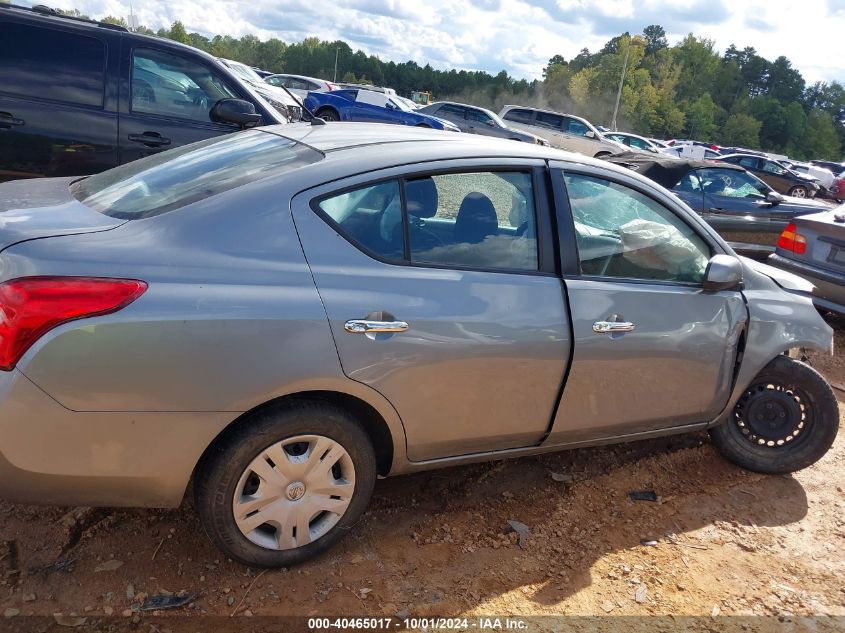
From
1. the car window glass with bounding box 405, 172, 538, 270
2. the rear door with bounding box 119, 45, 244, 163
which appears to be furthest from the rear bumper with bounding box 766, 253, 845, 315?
the rear door with bounding box 119, 45, 244, 163

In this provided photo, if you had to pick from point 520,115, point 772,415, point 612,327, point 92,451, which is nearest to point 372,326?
point 92,451

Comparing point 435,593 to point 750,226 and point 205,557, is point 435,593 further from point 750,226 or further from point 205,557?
point 750,226

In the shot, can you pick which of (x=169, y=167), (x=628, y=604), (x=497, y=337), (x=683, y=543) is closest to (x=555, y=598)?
(x=628, y=604)

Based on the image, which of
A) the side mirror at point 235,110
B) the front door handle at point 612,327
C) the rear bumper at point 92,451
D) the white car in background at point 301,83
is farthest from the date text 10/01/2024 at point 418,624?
the white car in background at point 301,83

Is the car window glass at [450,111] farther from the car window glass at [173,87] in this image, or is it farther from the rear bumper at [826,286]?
the car window glass at [173,87]

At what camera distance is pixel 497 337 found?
2.80m

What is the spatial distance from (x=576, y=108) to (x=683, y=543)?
77879 millimetres

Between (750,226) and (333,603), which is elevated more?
(750,226)

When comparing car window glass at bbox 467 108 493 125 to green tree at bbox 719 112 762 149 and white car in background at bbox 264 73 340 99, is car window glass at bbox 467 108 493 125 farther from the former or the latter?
green tree at bbox 719 112 762 149

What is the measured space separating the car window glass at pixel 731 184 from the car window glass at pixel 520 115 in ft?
56.7

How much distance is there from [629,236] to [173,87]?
12.8ft

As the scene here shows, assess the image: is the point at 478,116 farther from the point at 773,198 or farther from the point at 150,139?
the point at 150,139

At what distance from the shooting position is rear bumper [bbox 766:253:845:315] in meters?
A: 6.32

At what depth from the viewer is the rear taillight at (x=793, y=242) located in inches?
265
